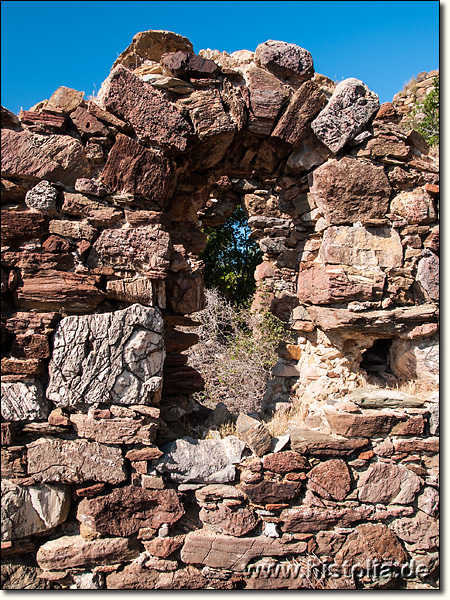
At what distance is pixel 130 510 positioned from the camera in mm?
2820

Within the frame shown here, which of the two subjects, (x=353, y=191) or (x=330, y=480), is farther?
(x=353, y=191)

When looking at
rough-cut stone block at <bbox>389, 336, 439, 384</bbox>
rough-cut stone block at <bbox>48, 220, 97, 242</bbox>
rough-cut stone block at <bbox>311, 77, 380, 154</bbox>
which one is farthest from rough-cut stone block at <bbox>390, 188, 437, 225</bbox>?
rough-cut stone block at <bbox>48, 220, 97, 242</bbox>

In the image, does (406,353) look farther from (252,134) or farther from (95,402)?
(95,402)

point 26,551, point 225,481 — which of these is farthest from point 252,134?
point 26,551

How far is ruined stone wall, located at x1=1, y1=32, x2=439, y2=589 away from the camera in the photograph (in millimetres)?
2750

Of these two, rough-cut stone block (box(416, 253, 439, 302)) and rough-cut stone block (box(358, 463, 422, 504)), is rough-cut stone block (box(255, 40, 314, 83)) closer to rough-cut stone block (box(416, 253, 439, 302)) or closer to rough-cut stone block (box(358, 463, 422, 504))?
rough-cut stone block (box(416, 253, 439, 302))

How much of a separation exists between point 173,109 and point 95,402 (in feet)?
6.91

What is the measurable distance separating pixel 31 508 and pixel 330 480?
2.00 m

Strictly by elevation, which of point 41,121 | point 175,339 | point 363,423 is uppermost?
point 41,121

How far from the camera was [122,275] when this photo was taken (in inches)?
115

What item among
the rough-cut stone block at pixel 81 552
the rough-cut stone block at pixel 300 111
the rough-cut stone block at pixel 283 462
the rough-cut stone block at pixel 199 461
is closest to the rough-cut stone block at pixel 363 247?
the rough-cut stone block at pixel 300 111

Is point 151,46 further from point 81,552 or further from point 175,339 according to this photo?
point 81,552

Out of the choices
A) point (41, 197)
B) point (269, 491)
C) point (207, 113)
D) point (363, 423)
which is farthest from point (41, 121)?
point (363, 423)

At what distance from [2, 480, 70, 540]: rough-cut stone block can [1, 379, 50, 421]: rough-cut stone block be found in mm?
421
